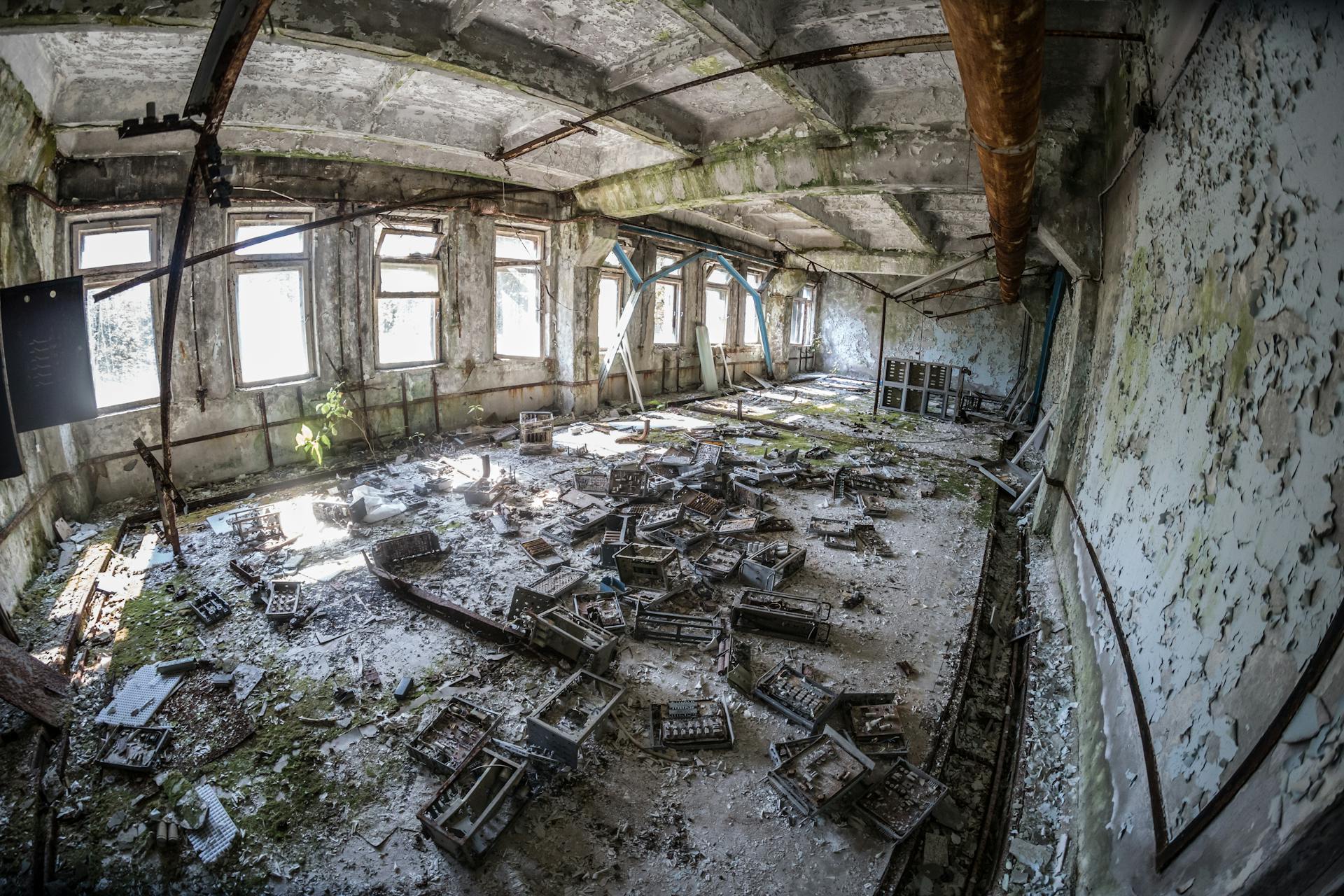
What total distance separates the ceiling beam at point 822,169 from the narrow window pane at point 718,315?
7723 mm

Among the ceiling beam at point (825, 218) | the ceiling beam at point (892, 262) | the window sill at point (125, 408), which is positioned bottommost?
the window sill at point (125, 408)

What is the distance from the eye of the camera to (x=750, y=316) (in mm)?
16953

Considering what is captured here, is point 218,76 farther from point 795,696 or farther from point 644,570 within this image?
point 795,696

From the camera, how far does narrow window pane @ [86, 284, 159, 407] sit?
5.95 meters

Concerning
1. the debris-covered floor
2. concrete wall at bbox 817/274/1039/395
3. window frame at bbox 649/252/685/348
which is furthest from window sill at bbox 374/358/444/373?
concrete wall at bbox 817/274/1039/395

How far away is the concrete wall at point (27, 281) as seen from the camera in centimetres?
402

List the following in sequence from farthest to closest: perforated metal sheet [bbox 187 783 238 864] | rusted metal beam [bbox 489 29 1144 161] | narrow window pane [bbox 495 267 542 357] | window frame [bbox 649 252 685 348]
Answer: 1. window frame [bbox 649 252 685 348]
2. narrow window pane [bbox 495 267 542 357]
3. rusted metal beam [bbox 489 29 1144 161]
4. perforated metal sheet [bbox 187 783 238 864]

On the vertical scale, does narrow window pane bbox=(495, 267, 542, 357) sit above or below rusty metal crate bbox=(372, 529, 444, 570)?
above

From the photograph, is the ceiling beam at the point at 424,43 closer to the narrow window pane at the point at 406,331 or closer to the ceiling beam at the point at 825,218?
the ceiling beam at the point at 825,218

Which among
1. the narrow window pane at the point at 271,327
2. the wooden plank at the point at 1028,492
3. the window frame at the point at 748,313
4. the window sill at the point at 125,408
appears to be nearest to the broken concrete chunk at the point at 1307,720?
the wooden plank at the point at 1028,492

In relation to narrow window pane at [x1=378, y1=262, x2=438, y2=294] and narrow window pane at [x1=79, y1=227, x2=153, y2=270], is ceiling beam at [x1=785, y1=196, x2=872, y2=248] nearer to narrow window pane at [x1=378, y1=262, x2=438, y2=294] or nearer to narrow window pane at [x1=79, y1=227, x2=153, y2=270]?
narrow window pane at [x1=378, y1=262, x2=438, y2=294]

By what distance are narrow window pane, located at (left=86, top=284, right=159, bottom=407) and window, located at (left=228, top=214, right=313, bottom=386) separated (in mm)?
807

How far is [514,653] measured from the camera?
4004 mm

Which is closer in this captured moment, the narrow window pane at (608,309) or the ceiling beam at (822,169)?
the ceiling beam at (822,169)
